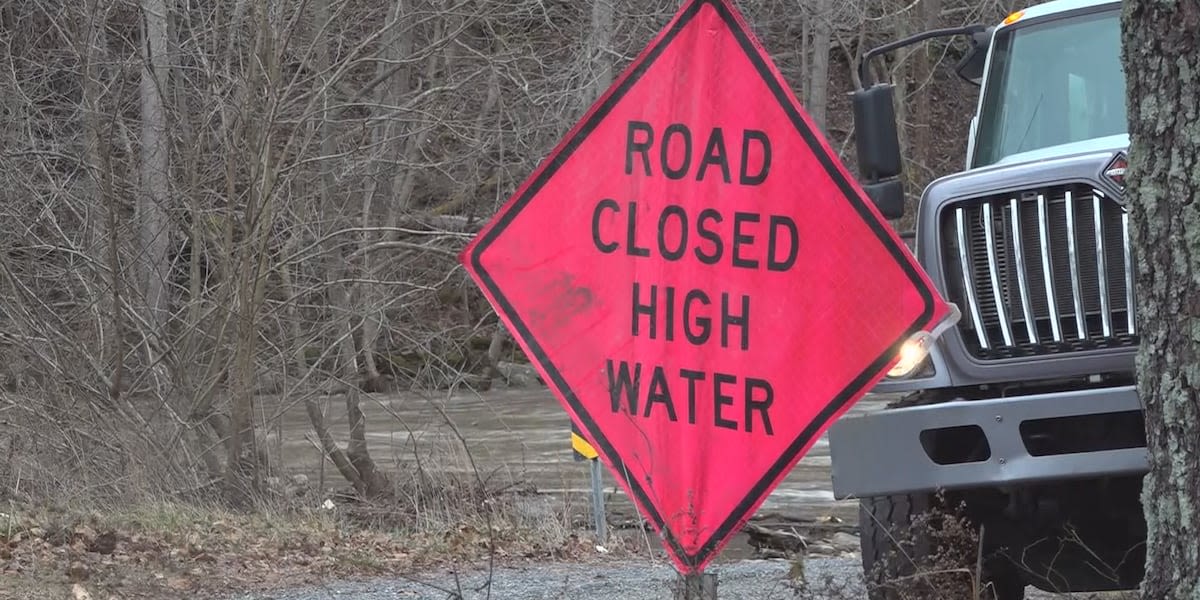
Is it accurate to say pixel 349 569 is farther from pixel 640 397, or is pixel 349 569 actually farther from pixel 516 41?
pixel 516 41

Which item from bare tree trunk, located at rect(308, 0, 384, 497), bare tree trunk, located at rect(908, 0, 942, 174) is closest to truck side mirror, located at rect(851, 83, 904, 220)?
bare tree trunk, located at rect(308, 0, 384, 497)

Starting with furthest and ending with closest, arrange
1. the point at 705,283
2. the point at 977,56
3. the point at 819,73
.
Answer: the point at 819,73
the point at 977,56
the point at 705,283

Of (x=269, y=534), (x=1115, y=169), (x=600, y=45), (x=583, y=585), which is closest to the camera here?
(x=1115, y=169)

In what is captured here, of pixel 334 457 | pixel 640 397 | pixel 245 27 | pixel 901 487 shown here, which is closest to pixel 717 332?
pixel 640 397

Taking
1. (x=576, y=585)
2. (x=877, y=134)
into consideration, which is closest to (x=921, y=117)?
(x=576, y=585)

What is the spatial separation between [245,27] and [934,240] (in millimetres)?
8097

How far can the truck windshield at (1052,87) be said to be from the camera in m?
6.21

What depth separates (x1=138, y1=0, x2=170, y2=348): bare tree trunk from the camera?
12.2 metres

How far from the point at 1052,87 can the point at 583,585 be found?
3.17 meters

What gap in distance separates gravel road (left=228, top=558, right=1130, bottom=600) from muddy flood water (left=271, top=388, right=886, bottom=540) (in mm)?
2774

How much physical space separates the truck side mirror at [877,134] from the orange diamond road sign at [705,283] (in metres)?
1.78

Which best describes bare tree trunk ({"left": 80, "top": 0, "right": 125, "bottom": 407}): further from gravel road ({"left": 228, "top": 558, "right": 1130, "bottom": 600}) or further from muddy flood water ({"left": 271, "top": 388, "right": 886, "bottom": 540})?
gravel road ({"left": 228, "top": 558, "right": 1130, "bottom": 600})

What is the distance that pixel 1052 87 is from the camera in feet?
21.1

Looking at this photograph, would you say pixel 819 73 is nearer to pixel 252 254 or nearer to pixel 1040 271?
pixel 252 254
